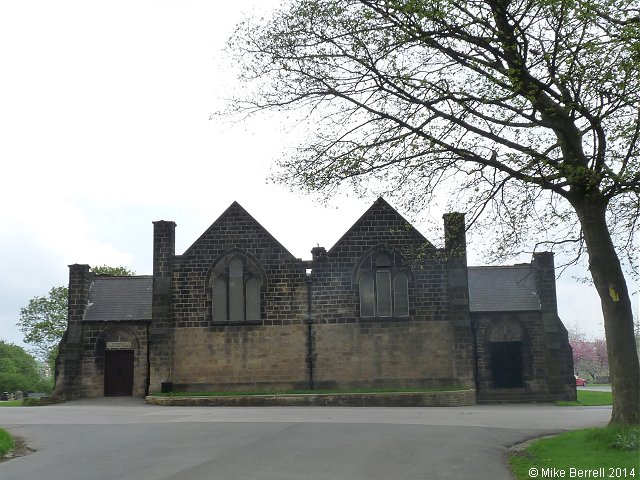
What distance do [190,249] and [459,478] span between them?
2160 centimetres

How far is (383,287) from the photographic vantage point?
29.6m

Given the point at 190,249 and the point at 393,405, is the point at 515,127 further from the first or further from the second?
the point at 190,249

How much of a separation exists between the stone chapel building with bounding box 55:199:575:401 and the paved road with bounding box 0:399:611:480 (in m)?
7.25

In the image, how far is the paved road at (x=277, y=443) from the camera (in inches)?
438

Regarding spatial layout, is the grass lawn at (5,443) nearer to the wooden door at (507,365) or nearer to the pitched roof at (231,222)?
the pitched roof at (231,222)

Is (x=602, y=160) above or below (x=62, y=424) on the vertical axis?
above

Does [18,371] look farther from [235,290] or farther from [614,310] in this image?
[614,310]

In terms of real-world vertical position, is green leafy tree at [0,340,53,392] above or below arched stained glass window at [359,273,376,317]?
below

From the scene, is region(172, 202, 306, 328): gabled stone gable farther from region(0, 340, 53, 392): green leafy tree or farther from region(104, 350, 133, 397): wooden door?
region(0, 340, 53, 392): green leafy tree

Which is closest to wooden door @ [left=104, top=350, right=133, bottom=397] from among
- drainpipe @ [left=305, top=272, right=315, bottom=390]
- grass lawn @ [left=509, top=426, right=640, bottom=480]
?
drainpipe @ [left=305, top=272, right=315, bottom=390]

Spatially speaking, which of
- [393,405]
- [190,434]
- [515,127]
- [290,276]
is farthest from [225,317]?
[515,127]

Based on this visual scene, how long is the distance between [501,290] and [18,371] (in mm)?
36138

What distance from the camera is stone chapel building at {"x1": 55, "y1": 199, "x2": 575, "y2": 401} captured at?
29094 mm

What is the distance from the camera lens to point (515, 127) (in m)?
14.7
